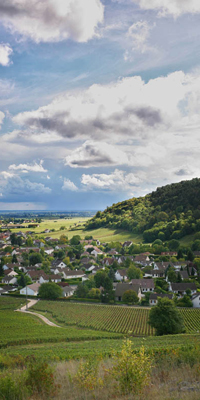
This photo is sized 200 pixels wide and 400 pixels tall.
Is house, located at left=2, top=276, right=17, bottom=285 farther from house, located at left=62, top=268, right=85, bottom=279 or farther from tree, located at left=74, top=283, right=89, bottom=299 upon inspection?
tree, located at left=74, top=283, right=89, bottom=299

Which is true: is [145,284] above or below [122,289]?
below

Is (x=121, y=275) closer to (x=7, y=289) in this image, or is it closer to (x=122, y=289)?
(x=122, y=289)

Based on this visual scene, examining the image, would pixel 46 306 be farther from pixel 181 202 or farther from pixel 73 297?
pixel 181 202

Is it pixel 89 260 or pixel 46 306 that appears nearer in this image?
pixel 46 306

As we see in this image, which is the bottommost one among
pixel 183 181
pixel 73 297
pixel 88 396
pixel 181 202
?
pixel 73 297

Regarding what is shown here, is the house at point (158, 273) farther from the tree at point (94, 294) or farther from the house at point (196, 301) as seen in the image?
the house at point (196, 301)

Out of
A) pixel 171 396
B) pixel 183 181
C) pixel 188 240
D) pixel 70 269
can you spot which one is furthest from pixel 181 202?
pixel 171 396

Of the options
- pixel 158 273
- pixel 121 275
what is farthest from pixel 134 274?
pixel 158 273
